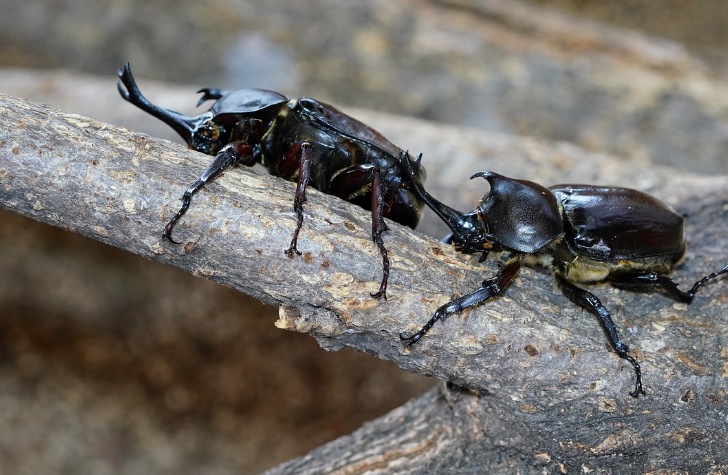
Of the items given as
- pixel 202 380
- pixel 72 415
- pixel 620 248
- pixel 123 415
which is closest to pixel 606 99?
Answer: pixel 620 248

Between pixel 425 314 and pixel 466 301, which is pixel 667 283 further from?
pixel 425 314

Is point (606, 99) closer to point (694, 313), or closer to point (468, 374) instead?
point (694, 313)

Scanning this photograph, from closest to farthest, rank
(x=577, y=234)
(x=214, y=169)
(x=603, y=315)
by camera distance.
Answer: (x=214, y=169), (x=603, y=315), (x=577, y=234)

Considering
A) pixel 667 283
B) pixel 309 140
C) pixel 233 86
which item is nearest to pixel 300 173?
pixel 309 140

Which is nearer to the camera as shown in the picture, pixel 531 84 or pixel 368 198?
pixel 368 198

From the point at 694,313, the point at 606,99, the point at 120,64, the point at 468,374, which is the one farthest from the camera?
the point at 120,64
